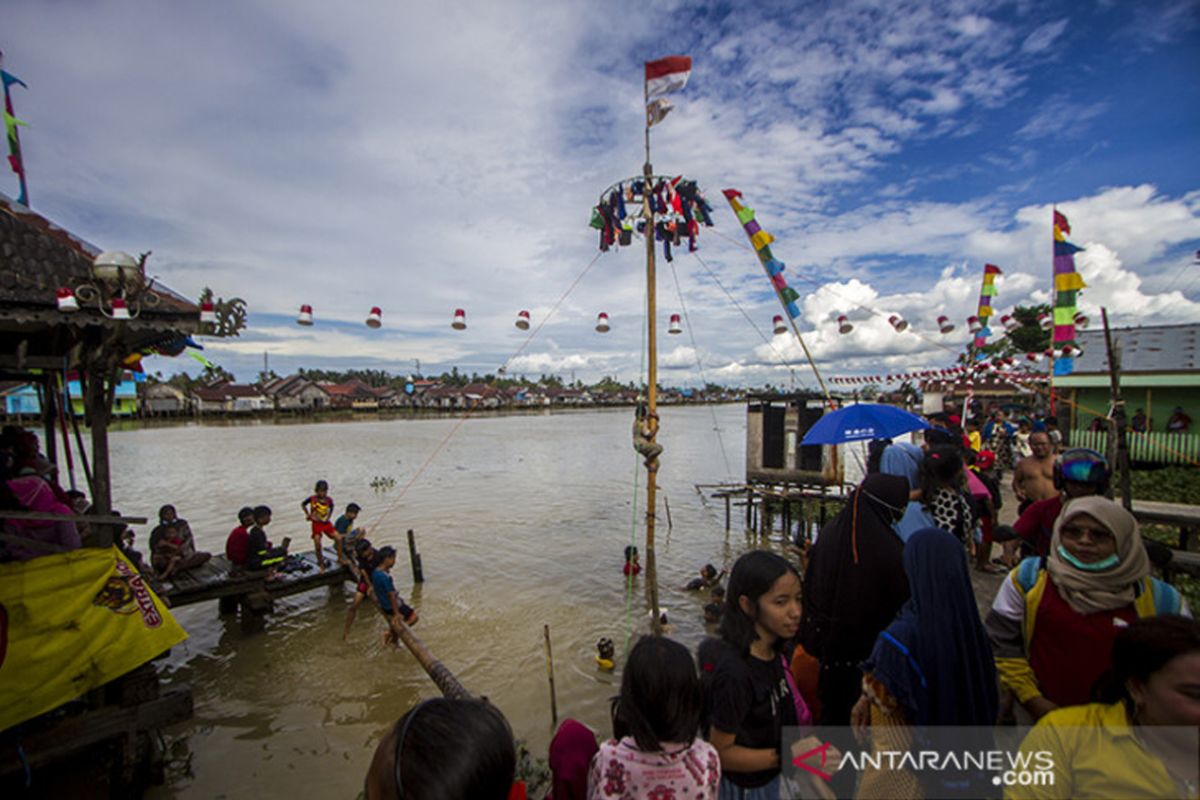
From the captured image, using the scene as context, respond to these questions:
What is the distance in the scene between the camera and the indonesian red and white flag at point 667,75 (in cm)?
764

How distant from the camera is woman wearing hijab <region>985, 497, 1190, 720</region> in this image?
89.4 inches

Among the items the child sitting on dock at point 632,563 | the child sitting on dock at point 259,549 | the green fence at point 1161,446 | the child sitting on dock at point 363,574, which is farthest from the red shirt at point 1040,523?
the green fence at point 1161,446

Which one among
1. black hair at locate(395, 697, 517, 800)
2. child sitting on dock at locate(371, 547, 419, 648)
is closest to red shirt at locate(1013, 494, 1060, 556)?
black hair at locate(395, 697, 517, 800)

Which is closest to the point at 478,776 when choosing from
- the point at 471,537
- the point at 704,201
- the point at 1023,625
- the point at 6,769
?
the point at 1023,625

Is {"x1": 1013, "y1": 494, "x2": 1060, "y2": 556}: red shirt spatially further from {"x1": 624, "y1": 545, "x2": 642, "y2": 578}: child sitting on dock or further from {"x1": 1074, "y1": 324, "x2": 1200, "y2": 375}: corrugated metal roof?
{"x1": 1074, "y1": 324, "x2": 1200, "y2": 375}: corrugated metal roof

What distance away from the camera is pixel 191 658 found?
25.5ft

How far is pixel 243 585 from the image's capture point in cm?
823

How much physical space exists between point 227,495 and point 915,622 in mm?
24527

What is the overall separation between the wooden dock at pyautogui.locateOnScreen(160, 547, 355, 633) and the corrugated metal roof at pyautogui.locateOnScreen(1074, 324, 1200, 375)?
22897mm

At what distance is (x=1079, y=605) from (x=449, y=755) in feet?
9.24

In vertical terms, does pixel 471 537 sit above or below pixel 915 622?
below

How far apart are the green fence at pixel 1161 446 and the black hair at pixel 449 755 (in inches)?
780

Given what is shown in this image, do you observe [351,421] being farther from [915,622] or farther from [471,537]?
[915,622]

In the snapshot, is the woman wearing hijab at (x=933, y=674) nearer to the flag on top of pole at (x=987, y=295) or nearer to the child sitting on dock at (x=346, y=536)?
the child sitting on dock at (x=346, y=536)
